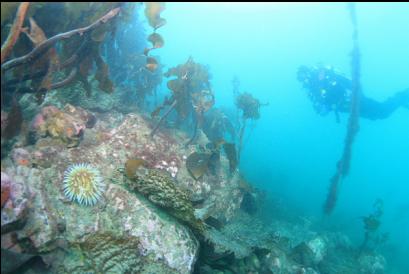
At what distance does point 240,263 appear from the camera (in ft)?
18.1

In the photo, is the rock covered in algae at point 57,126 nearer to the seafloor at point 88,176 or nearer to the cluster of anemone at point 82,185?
the seafloor at point 88,176

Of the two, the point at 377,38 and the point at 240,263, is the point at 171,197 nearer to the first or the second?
the point at 240,263

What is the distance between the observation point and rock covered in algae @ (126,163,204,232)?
4.59 meters

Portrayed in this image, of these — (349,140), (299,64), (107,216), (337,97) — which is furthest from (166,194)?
(299,64)

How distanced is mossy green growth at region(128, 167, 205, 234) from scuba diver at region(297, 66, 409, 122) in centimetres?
1322

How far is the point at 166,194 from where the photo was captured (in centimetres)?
457

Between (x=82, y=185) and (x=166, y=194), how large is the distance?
47.1 inches

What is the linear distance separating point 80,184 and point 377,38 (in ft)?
195

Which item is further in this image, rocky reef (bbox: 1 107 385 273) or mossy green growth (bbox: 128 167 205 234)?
mossy green growth (bbox: 128 167 205 234)

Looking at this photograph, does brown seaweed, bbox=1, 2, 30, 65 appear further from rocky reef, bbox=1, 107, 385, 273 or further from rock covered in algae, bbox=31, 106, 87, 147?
rock covered in algae, bbox=31, 106, 87, 147

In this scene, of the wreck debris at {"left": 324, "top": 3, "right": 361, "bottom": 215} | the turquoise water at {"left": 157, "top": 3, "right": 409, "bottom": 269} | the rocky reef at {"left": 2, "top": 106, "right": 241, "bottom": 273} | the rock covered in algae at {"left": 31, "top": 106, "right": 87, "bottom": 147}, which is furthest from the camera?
the turquoise water at {"left": 157, "top": 3, "right": 409, "bottom": 269}

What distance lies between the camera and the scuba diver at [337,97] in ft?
51.7

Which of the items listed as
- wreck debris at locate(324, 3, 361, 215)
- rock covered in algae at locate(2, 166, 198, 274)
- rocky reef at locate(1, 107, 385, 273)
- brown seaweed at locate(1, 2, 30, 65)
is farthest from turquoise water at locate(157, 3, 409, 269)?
brown seaweed at locate(1, 2, 30, 65)

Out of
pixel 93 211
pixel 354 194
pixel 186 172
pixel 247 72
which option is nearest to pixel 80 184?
pixel 93 211
